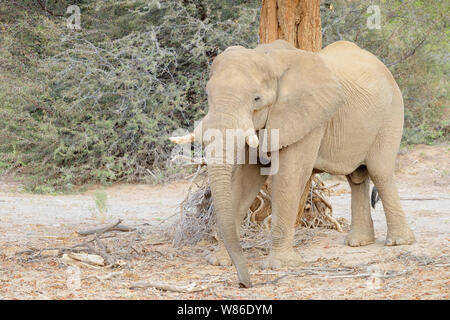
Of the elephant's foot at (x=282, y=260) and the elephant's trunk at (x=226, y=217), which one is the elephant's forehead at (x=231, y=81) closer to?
the elephant's trunk at (x=226, y=217)

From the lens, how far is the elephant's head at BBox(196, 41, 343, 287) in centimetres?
488

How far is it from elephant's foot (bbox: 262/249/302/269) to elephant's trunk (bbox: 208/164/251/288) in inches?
31.4

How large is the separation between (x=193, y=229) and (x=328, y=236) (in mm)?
1480

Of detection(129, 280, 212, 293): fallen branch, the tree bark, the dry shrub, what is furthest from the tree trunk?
detection(129, 280, 212, 293): fallen branch

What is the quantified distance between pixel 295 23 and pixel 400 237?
248cm

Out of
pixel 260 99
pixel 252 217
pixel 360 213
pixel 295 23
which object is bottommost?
pixel 252 217

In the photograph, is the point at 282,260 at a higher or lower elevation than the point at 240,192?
lower

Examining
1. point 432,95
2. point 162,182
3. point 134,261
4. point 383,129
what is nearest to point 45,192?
point 162,182

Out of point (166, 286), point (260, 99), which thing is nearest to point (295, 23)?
point (260, 99)

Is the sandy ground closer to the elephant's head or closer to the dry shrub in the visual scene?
the dry shrub

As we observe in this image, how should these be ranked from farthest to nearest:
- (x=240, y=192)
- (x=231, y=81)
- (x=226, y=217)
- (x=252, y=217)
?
(x=252, y=217), (x=240, y=192), (x=231, y=81), (x=226, y=217)

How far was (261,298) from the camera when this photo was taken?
4625mm

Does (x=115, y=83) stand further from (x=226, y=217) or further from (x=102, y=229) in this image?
(x=226, y=217)

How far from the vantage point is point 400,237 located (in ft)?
21.4
